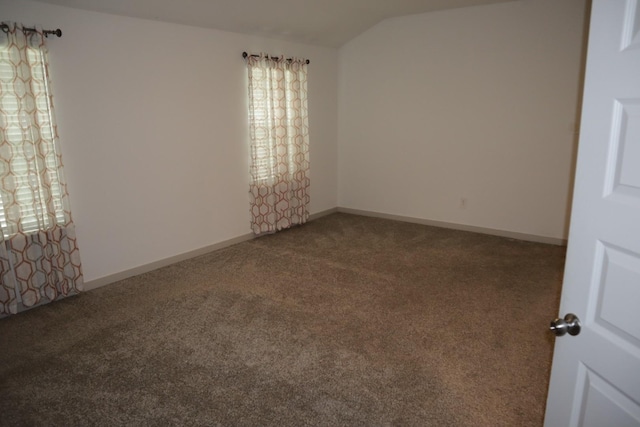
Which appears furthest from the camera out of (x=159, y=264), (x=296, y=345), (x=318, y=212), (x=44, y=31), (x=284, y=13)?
(x=318, y=212)

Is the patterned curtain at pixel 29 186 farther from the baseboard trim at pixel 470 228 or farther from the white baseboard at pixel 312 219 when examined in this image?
the baseboard trim at pixel 470 228

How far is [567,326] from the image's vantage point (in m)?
1.13

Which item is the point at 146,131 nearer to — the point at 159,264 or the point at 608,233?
the point at 159,264

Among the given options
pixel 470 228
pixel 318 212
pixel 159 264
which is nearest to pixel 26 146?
pixel 159 264

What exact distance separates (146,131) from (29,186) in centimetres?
103

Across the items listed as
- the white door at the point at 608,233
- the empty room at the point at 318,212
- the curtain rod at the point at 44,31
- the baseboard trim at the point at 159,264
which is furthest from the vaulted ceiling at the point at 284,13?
the white door at the point at 608,233

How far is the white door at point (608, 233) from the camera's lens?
0.95 metres

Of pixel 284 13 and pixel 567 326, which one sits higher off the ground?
pixel 284 13

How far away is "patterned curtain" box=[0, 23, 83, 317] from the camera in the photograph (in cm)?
280

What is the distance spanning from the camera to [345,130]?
582 cm

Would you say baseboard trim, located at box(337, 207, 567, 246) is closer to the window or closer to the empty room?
the empty room

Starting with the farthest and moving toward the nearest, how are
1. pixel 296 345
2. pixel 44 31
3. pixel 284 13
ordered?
pixel 284 13 < pixel 44 31 < pixel 296 345

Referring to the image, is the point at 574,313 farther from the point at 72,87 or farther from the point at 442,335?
the point at 72,87

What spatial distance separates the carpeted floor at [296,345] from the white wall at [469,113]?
94 cm
